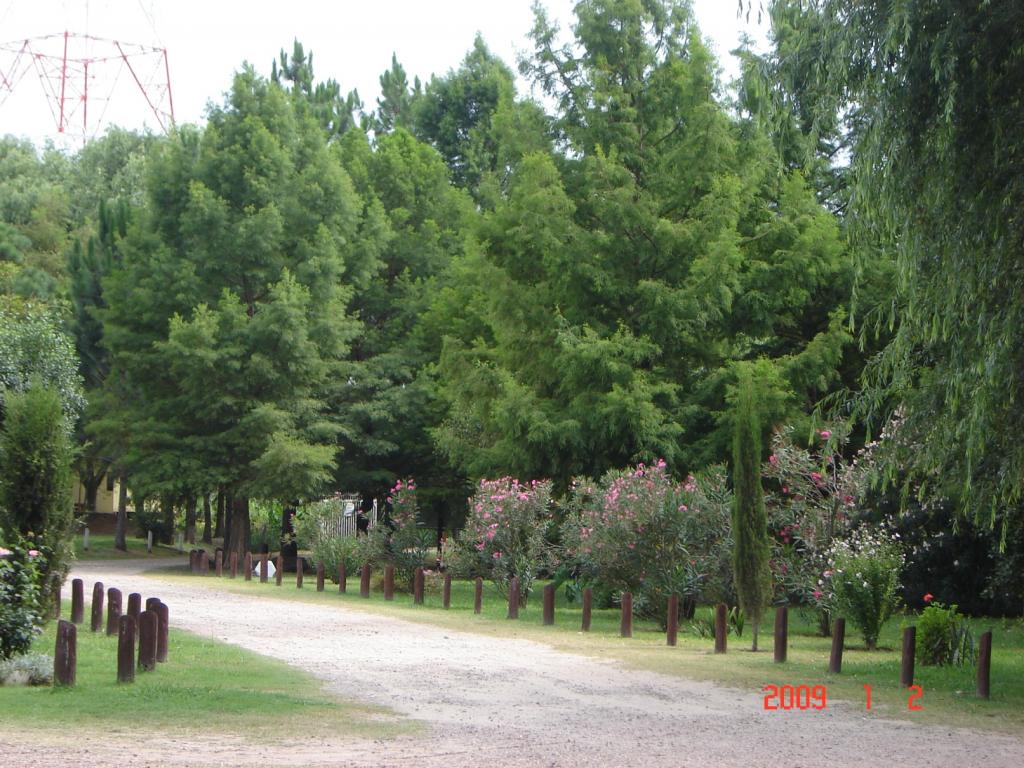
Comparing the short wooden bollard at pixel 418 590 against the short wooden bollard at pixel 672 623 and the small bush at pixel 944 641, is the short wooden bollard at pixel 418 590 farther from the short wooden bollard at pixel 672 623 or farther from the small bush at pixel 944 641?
the small bush at pixel 944 641

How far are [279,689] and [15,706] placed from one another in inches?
104

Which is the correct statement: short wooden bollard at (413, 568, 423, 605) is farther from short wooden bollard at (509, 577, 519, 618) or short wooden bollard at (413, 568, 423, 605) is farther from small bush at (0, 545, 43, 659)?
small bush at (0, 545, 43, 659)

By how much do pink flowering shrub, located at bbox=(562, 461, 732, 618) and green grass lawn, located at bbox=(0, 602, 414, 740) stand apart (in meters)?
9.17

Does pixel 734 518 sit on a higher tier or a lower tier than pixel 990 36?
lower


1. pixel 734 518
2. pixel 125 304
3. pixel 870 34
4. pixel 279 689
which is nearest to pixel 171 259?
pixel 125 304

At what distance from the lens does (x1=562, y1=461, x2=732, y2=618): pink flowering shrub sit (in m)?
21.3

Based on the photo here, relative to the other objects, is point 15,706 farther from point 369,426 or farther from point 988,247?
point 369,426

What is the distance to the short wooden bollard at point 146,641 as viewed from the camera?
12.8 metres

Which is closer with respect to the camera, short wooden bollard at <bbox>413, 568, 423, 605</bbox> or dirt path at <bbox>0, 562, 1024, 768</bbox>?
dirt path at <bbox>0, 562, 1024, 768</bbox>

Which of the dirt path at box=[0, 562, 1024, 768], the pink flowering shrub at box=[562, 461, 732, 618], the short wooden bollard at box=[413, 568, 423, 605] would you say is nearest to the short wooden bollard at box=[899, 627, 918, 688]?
the dirt path at box=[0, 562, 1024, 768]

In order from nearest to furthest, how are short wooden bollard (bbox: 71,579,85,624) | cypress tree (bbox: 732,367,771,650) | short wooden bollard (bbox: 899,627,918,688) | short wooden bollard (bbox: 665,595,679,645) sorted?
short wooden bollard (bbox: 899,627,918,688)
short wooden bollard (bbox: 665,595,679,645)
short wooden bollard (bbox: 71,579,85,624)
cypress tree (bbox: 732,367,771,650)

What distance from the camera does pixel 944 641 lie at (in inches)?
595

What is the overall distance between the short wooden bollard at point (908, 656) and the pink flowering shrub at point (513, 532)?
40.6 ft

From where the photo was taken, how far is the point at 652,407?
26.5 metres
